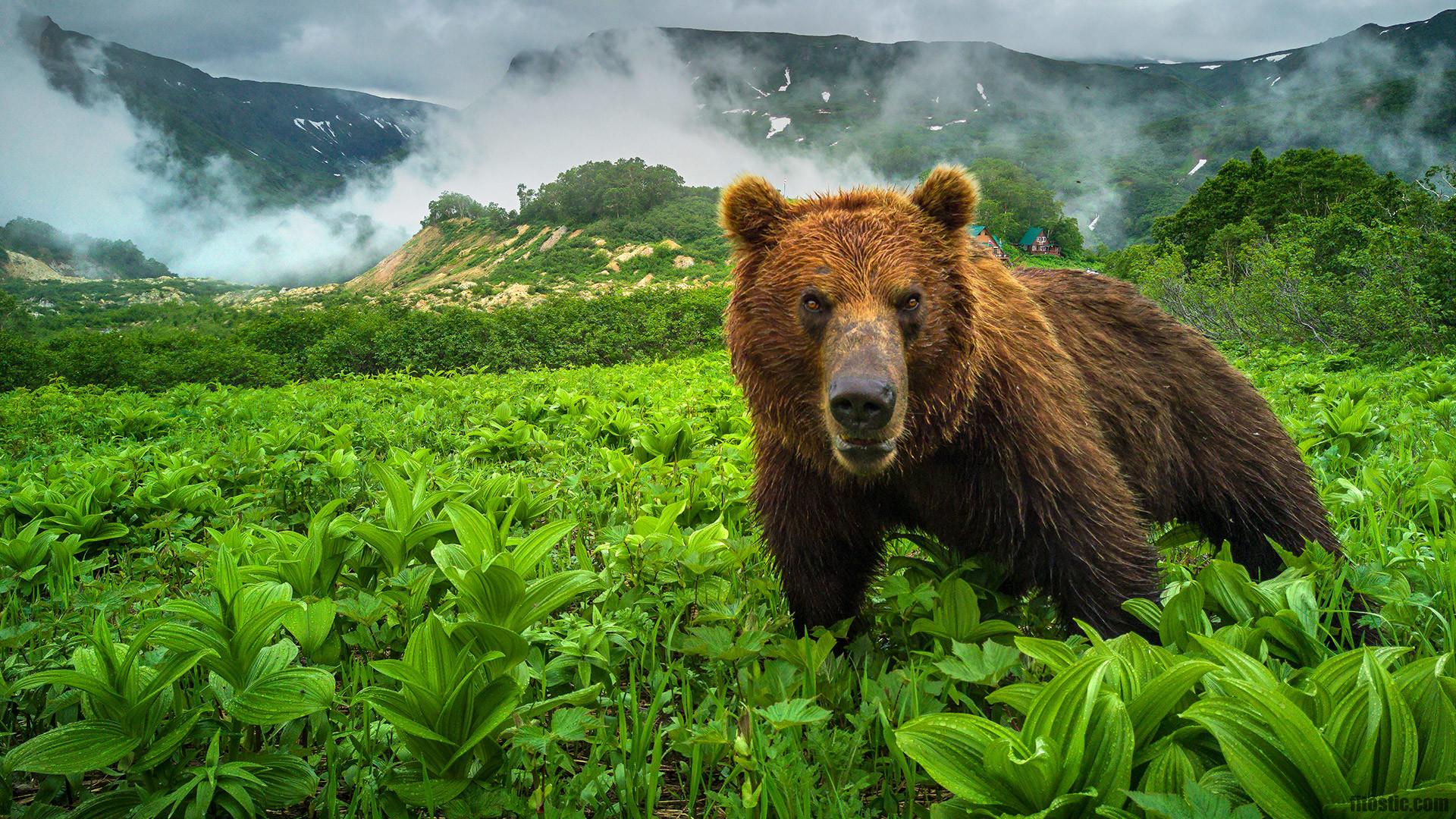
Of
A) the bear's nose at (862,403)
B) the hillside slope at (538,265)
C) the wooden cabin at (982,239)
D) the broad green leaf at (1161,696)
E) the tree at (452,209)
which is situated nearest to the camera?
the broad green leaf at (1161,696)

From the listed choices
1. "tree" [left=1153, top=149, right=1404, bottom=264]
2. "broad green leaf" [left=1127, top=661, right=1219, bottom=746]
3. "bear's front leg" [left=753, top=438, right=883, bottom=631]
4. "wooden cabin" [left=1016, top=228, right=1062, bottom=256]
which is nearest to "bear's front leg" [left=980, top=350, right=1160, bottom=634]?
"bear's front leg" [left=753, top=438, right=883, bottom=631]

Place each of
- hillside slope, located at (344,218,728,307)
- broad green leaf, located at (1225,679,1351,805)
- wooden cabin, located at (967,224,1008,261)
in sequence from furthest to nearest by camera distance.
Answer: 1. hillside slope, located at (344,218,728,307)
2. wooden cabin, located at (967,224,1008,261)
3. broad green leaf, located at (1225,679,1351,805)

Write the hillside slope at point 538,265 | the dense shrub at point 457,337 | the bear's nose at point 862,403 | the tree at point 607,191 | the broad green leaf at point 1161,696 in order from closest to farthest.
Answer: the broad green leaf at point 1161,696 → the bear's nose at point 862,403 → the dense shrub at point 457,337 → the hillside slope at point 538,265 → the tree at point 607,191

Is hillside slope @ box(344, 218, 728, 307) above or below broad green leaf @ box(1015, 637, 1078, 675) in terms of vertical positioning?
above

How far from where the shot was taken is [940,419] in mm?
2031

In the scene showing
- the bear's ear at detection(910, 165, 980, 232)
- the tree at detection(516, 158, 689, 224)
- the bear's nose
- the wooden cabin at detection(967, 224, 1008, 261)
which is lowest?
the bear's nose

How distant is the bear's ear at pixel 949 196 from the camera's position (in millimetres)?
2285

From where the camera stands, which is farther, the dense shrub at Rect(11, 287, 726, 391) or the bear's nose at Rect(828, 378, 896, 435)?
the dense shrub at Rect(11, 287, 726, 391)

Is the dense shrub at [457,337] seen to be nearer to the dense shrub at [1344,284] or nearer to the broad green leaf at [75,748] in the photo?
the dense shrub at [1344,284]

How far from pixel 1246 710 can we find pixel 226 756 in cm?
208

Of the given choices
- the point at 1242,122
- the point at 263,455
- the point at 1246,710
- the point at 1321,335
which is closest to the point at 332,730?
the point at 1246,710

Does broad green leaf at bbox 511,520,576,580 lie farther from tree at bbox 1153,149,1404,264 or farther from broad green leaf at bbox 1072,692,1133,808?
tree at bbox 1153,149,1404,264

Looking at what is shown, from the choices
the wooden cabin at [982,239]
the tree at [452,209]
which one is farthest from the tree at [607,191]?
the wooden cabin at [982,239]

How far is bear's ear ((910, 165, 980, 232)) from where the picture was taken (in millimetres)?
2285
